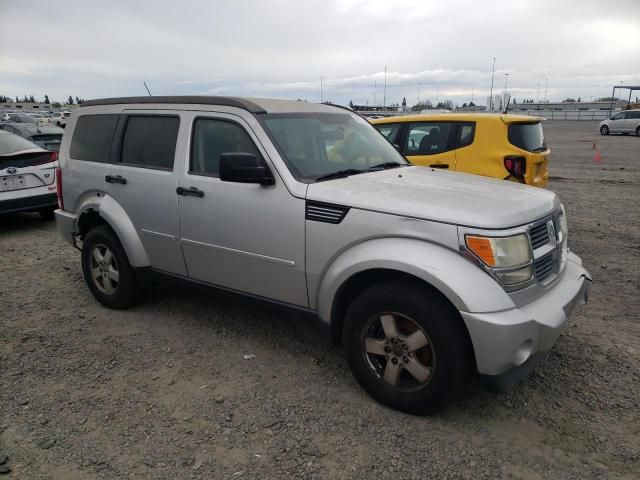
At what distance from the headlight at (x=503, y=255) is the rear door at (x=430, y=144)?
13.2 feet

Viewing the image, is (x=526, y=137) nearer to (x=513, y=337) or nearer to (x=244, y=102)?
(x=244, y=102)

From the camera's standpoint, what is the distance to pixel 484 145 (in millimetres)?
6695

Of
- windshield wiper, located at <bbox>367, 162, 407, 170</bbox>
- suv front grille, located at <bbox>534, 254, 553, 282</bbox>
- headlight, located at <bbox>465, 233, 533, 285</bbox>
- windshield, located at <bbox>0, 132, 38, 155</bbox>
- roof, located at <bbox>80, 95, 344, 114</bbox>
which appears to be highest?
roof, located at <bbox>80, 95, 344, 114</bbox>

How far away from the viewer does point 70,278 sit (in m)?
5.72

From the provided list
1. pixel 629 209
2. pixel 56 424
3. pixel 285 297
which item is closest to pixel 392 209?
pixel 285 297

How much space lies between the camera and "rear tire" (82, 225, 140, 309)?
455 cm

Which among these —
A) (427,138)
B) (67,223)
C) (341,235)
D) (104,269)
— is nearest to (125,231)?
(104,269)

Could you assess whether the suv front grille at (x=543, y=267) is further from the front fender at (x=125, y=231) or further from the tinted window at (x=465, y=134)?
the tinted window at (x=465, y=134)

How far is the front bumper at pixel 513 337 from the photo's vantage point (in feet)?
8.70

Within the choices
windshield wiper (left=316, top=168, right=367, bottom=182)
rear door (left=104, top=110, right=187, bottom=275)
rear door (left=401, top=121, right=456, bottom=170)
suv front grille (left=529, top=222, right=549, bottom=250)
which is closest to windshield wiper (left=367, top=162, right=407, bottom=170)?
windshield wiper (left=316, top=168, right=367, bottom=182)

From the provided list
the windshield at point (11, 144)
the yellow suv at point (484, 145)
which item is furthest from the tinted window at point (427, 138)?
the windshield at point (11, 144)

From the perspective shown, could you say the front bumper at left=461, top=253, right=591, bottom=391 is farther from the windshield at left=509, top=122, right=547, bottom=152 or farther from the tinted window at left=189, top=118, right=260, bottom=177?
the windshield at left=509, top=122, right=547, bottom=152

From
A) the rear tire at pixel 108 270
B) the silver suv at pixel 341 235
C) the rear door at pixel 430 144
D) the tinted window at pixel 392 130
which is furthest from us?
the tinted window at pixel 392 130

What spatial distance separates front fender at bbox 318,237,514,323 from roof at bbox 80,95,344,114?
143 cm
